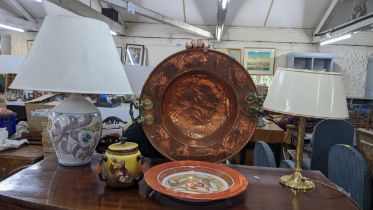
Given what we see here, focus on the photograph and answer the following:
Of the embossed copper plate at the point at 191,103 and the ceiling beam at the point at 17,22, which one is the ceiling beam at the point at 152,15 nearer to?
the ceiling beam at the point at 17,22

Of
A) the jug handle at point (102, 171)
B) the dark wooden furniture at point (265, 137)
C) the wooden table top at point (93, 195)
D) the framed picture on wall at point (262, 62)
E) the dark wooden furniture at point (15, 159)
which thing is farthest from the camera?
the framed picture on wall at point (262, 62)

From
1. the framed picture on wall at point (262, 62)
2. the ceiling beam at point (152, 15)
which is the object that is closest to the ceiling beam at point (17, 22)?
the ceiling beam at point (152, 15)

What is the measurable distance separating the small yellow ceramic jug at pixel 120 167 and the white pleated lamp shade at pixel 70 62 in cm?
21

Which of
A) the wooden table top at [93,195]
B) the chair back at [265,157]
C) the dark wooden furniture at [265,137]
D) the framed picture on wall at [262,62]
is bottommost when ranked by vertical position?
the dark wooden furniture at [265,137]

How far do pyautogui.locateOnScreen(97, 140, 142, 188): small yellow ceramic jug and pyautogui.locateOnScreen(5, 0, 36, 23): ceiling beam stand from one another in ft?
23.0

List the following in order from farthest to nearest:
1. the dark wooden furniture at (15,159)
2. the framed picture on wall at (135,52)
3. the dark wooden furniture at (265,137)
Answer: the framed picture on wall at (135,52)
the dark wooden furniture at (265,137)
the dark wooden furniture at (15,159)

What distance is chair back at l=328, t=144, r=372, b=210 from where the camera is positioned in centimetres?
125

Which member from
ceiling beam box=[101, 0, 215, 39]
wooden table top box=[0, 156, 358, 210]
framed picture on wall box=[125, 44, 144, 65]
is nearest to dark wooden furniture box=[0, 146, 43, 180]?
wooden table top box=[0, 156, 358, 210]

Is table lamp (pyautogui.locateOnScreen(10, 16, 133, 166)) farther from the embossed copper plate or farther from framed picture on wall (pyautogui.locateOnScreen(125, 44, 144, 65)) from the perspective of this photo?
framed picture on wall (pyautogui.locateOnScreen(125, 44, 144, 65))

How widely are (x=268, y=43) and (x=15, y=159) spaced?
6128mm

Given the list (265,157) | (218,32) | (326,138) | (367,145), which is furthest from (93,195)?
(218,32)

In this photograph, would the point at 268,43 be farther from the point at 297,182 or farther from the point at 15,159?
the point at 297,182

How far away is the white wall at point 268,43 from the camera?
6.77 meters

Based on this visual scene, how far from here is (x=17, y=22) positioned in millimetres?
6363
